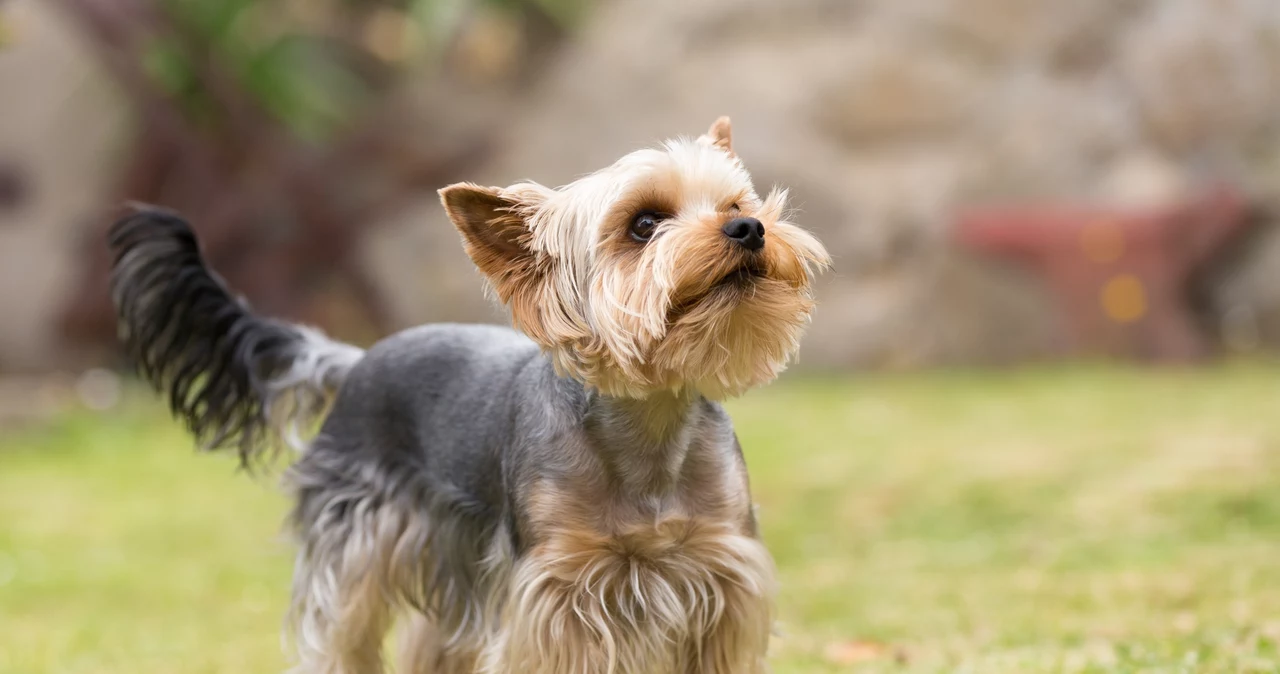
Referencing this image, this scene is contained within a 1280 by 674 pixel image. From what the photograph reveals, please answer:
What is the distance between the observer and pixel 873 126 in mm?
14188

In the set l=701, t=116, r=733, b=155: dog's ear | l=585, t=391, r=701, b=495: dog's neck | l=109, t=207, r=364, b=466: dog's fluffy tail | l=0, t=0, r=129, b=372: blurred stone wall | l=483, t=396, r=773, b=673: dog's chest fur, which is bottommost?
l=483, t=396, r=773, b=673: dog's chest fur

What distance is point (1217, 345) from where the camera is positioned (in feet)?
43.1

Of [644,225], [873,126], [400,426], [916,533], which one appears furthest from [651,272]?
[873,126]

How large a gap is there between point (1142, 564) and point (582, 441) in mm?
4197

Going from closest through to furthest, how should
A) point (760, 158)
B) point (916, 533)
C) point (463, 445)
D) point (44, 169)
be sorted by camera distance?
point (463, 445) → point (916, 533) → point (760, 158) → point (44, 169)

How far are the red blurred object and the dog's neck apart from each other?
9575 millimetres

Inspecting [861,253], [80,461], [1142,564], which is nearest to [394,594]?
→ [1142,564]

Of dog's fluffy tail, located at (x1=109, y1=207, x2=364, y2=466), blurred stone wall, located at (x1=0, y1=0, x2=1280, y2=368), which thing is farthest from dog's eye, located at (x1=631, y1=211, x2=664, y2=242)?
blurred stone wall, located at (x1=0, y1=0, x2=1280, y2=368)

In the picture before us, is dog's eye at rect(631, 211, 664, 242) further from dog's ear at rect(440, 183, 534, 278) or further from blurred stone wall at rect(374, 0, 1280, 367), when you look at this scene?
blurred stone wall at rect(374, 0, 1280, 367)

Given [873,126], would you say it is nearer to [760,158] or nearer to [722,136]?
[760,158]

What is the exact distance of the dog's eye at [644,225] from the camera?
13.1 ft

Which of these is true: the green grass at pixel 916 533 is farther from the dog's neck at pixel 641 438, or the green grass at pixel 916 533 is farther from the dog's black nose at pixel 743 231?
the dog's black nose at pixel 743 231

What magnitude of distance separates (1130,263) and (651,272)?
9.89 metres

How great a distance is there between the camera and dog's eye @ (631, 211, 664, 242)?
399 centimetres
